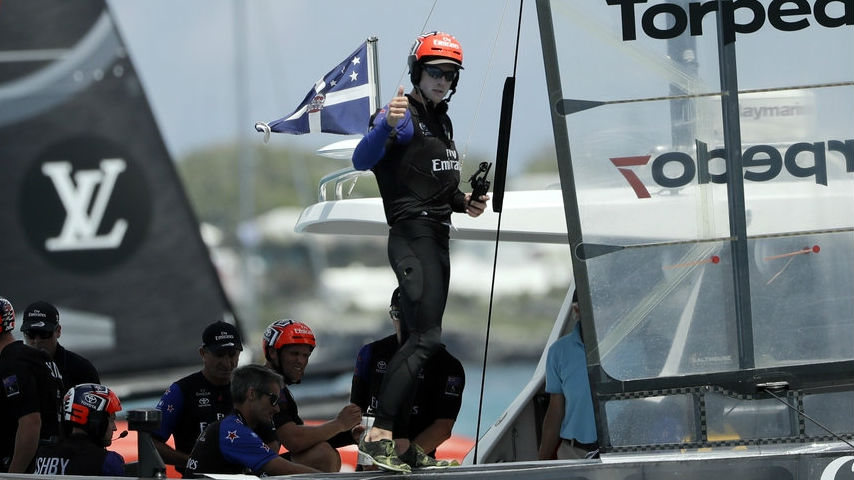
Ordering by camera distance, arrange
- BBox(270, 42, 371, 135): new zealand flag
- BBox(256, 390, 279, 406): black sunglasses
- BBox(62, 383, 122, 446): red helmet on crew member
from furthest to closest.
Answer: BBox(270, 42, 371, 135): new zealand flag, BBox(256, 390, 279, 406): black sunglasses, BBox(62, 383, 122, 446): red helmet on crew member

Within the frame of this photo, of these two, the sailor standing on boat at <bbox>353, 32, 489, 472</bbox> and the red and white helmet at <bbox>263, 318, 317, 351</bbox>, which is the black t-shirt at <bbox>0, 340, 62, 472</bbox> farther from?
the sailor standing on boat at <bbox>353, 32, 489, 472</bbox>

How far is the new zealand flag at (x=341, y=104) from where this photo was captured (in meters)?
6.92

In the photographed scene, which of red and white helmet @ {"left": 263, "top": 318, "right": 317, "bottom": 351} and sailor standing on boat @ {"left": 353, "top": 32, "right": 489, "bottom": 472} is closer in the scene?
sailor standing on boat @ {"left": 353, "top": 32, "right": 489, "bottom": 472}

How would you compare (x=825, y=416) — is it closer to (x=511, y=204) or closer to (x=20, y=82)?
(x=511, y=204)

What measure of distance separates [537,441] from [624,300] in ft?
5.15

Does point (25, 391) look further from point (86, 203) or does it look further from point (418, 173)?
point (86, 203)

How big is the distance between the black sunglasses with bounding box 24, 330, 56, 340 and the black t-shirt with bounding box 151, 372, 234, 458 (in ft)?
1.95

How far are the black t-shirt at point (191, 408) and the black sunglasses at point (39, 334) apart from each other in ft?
1.95

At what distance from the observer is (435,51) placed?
5797 millimetres

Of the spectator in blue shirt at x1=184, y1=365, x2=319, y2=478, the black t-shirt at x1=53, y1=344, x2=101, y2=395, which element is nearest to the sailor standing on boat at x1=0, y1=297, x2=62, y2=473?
the black t-shirt at x1=53, y1=344, x2=101, y2=395

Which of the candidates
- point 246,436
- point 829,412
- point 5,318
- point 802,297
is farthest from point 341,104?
point 829,412

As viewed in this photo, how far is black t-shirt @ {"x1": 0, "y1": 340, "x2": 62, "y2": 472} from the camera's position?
664 centimetres

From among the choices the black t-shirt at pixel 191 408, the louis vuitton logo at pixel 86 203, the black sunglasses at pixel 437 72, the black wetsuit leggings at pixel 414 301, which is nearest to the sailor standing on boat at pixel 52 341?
the black t-shirt at pixel 191 408

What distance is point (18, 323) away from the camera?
15.0 meters
